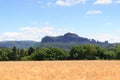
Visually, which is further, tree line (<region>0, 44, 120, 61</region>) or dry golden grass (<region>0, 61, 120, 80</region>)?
tree line (<region>0, 44, 120, 61</region>)

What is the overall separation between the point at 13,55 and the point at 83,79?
98.9m

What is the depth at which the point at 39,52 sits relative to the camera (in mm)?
103625

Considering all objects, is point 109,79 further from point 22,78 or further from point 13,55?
point 13,55

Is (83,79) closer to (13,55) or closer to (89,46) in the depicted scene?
(89,46)

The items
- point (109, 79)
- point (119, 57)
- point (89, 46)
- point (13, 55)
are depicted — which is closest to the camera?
point (109, 79)

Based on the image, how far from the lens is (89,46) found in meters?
106

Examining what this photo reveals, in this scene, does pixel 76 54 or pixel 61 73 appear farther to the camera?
pixel 76 54

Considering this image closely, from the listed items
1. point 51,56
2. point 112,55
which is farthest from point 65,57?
point 112,55

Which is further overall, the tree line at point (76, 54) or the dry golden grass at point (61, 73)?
the tree line at point (76, 54)

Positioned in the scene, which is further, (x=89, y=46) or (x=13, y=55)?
(x=13, y=55)

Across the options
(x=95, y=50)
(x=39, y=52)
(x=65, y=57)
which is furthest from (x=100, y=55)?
(x=39, y=52)

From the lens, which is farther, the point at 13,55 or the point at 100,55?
the point at 13,55

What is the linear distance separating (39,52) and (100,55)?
18201 millimetres

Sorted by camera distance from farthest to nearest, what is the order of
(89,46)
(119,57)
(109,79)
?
(89,46) < (119,57) < (109,79)
